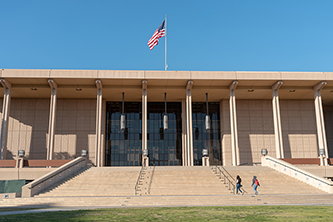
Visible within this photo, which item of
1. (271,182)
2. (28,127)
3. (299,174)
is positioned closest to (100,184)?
(271,182)

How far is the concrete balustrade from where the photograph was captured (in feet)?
61.7

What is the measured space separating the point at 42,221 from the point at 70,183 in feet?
40.3

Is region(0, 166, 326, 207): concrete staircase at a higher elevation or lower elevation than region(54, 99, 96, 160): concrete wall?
lower

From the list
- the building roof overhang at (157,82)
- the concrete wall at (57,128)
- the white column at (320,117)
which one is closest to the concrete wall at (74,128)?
the concrete wall at (57,128)

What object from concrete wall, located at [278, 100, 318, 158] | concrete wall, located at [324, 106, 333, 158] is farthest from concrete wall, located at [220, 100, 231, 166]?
concrete wall, located at [324, 106, 333, 158]

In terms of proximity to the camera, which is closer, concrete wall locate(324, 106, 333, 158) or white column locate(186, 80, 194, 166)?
white column locate(186, 80, 194, 166)

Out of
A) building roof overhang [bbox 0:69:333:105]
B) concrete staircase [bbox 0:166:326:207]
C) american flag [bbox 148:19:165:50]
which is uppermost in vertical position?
american flag [bbox 148:19:165:50]

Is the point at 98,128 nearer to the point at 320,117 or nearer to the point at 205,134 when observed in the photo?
the point at 205,134

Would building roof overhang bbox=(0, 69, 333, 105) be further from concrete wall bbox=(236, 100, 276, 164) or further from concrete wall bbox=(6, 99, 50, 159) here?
concrete wall bbox=(236, 100, 276, 164)

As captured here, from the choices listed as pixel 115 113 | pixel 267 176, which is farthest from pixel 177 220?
pixel 115 113

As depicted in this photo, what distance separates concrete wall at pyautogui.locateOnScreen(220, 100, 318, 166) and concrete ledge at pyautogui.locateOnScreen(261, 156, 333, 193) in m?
7.92

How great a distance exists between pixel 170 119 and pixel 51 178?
1893 cm

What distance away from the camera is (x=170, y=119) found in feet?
126

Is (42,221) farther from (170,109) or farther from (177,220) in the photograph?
(170,109)
